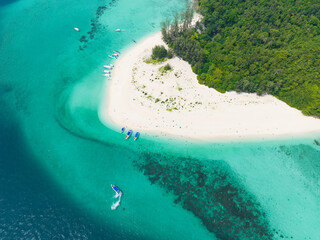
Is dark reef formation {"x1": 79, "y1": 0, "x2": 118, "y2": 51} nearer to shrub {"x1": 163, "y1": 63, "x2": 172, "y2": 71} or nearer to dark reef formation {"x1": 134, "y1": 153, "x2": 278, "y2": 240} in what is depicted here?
shrub {"x1": 163, "y1": 63, "x2": 172, "y2": 71}

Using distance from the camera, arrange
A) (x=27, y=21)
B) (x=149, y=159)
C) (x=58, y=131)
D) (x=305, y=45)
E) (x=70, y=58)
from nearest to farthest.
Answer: (x=149, y=159) < (x=58, y=131) < (x=305, y=45) < (x=70, y=58) < (x=27, y=21)

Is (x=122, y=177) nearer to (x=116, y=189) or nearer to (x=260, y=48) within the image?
(x=116, y=189)

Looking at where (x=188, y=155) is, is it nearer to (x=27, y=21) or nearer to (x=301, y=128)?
(x=301, y=128)

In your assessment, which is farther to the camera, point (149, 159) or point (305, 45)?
point (305, 45)

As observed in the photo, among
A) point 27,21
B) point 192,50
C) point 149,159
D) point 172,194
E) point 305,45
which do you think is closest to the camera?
point 172,194

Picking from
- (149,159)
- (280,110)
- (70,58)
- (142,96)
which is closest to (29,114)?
(70,58)

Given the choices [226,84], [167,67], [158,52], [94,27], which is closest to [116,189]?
[167,67]

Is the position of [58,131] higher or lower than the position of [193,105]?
lower
